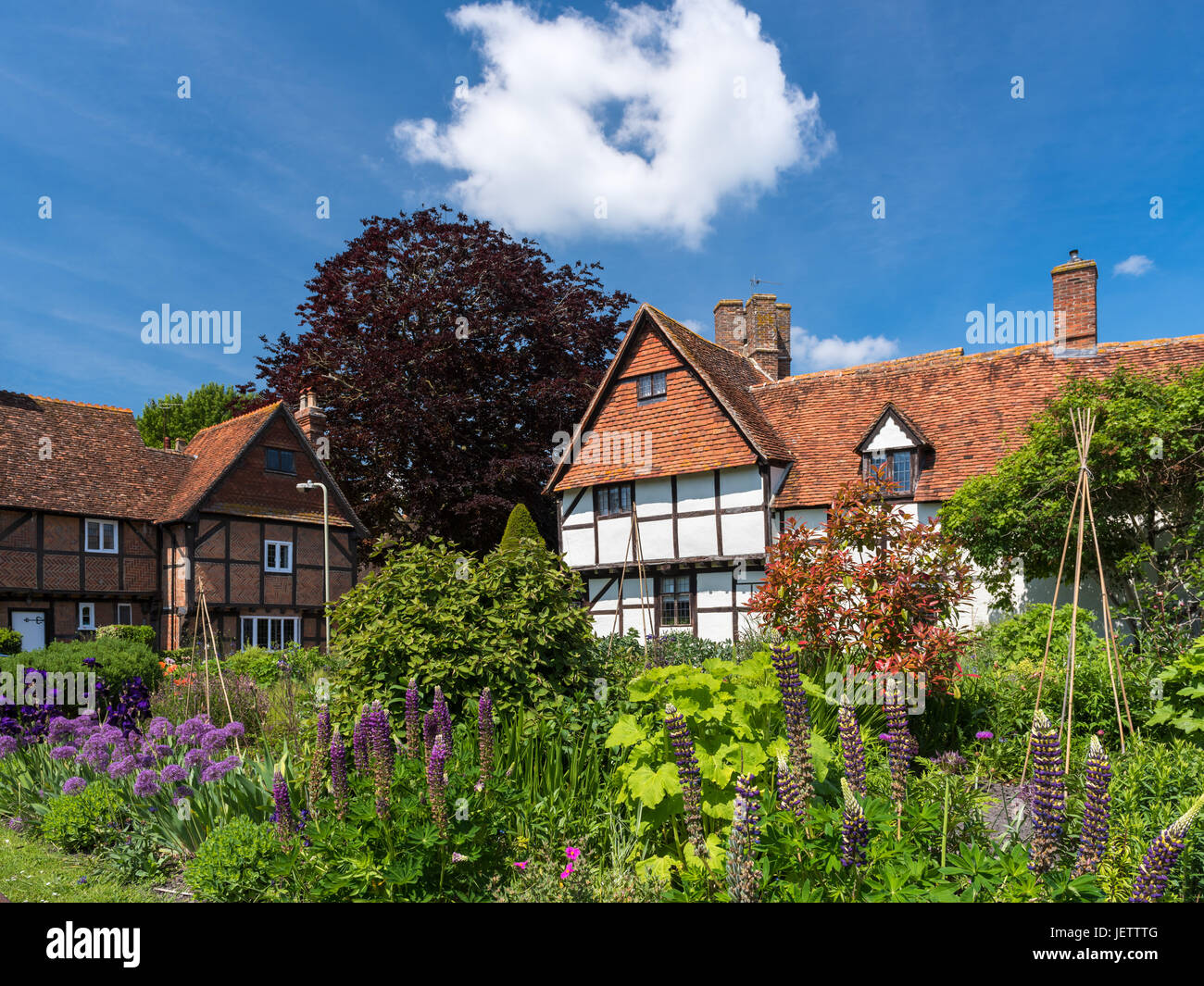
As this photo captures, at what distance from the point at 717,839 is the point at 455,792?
4.20 feet

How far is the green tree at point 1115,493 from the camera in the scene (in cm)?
1499

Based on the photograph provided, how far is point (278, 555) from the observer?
2722 cm

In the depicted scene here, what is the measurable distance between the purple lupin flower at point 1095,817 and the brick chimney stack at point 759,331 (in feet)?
78.2

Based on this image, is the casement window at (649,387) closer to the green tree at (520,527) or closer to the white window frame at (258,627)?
the green tree at (520,527)

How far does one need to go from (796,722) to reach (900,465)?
58.9 ft

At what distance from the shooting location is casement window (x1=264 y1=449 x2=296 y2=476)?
2741cm

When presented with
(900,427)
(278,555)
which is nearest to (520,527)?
(900,427)

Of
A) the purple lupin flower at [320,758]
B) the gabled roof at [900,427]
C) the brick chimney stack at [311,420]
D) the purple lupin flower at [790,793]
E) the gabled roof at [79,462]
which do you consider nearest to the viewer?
the purple lupin flower at [790,793]

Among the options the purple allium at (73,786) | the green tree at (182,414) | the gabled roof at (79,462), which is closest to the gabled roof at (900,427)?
the purple allium at (73,786)

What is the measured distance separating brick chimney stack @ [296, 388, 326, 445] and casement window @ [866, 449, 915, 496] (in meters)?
18.1

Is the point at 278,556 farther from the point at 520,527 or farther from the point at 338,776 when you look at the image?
the point at 338,776

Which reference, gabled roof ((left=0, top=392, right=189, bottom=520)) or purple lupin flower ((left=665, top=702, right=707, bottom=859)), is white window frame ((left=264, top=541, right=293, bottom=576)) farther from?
purple lupin flower ((left=665, top=702, right=707, bottom=859))
